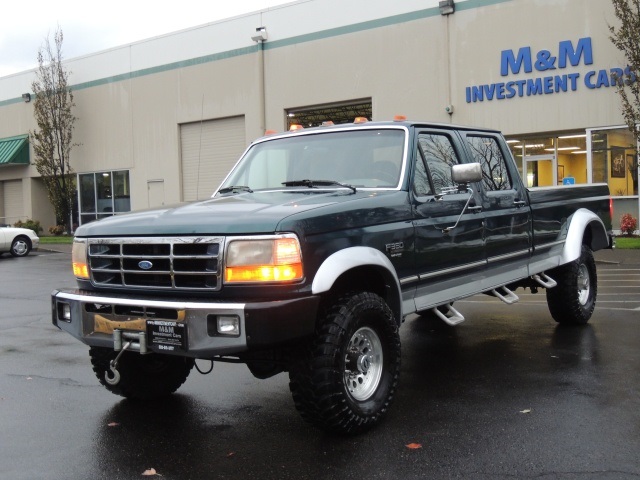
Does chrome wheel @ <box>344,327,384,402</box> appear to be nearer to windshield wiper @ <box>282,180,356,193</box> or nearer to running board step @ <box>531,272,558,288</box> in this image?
windshield wiper @ <box>282,180,356,193</box>

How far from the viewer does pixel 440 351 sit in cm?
730

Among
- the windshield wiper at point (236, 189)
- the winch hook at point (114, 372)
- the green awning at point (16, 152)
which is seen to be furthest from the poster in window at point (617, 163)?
the green awning at point (16, 152)

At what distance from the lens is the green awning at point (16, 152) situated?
36.2 meters

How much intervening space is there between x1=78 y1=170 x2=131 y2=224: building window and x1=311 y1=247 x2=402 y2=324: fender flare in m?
28.6

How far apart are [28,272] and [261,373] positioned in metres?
14.2

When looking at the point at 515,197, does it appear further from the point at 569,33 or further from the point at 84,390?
the point at 569,33

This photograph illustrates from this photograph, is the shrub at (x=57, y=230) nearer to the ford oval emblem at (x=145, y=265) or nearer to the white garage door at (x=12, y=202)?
the white garage door at (x=12, y=202)

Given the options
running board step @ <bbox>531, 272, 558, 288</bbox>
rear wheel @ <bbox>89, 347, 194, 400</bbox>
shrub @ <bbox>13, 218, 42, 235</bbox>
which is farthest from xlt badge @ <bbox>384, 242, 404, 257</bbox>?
shrub @ <bbox>13, 218, 42, 235</bbox>

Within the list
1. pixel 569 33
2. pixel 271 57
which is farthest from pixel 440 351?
pixel 271 57

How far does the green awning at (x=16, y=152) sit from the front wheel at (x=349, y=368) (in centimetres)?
3485

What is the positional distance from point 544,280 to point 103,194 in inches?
1145

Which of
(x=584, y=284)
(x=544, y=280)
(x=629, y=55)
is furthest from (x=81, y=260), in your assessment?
(x=629, y=55)

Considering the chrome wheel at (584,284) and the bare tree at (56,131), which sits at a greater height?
the bare tree at (56,131)

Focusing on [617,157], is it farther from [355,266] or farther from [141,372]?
[141,372]
